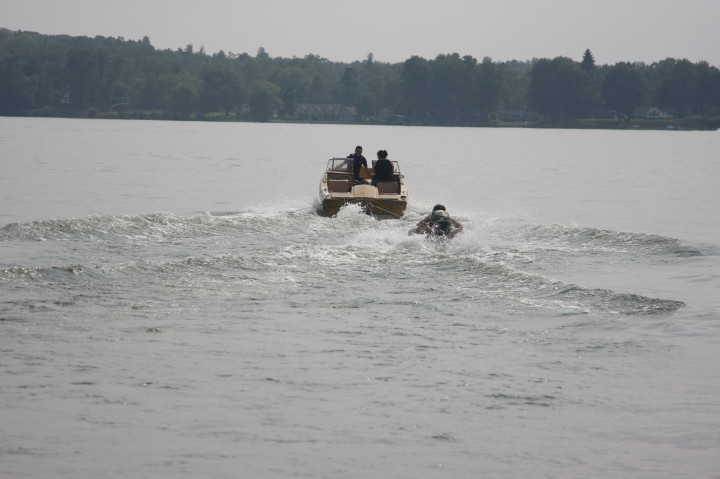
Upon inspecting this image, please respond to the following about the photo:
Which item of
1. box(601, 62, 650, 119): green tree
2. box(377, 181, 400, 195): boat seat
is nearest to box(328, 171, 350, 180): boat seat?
box(377, 181, 400, 195): boat seat

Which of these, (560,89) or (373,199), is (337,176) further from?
(560,89)

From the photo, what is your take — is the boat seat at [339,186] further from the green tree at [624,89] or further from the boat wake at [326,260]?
the green tree at [624,89]

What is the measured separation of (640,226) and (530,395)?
19.4 m

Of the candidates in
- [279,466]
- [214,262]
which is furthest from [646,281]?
[279,466]

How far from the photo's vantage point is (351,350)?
1099cm

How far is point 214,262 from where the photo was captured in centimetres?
1631

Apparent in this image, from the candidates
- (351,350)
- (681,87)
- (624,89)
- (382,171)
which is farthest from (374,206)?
(681,87)

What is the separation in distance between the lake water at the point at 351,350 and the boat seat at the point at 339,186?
262 centimetres

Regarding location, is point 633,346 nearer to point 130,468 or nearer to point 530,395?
point 530,395

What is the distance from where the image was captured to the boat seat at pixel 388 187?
25.4 m

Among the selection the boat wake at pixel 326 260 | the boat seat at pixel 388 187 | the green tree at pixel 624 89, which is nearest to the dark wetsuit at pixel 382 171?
the boat seat at pixel 388 187

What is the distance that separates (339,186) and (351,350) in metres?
16.0

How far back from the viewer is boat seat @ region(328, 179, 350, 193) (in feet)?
86.7

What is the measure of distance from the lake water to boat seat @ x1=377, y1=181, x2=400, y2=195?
173 cm
